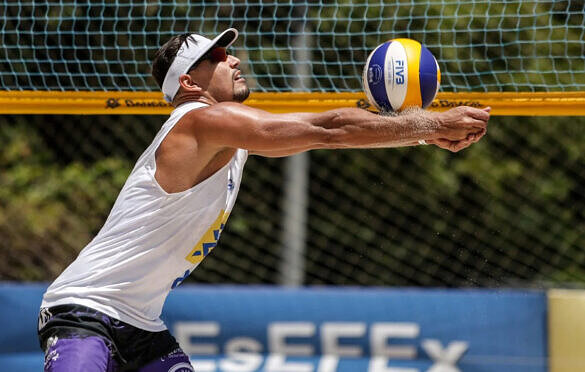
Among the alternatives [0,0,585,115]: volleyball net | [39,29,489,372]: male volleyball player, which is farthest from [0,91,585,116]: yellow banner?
[39,29,489,372]: male volleyball player

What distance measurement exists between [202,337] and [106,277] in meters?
2.36

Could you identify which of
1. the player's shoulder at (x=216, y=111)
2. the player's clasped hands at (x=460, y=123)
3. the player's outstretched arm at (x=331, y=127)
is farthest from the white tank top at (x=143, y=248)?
the player's clasped hands at (x=460, y=123)

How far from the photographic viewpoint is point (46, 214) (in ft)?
27.0

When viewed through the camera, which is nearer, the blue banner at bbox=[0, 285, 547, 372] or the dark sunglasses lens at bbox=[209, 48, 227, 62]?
the dark sunglasses lens at bbox=[209, 48, 227, 62]

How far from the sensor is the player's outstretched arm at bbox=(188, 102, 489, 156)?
10.4 feet

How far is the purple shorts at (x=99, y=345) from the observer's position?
10.0 ft

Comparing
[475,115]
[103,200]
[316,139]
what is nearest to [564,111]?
[475,115]

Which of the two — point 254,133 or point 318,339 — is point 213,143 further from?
point 318,339

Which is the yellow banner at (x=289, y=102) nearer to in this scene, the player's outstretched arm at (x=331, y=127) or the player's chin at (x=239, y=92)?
the player's chin at (x=239, y=92)

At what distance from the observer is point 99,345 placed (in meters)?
3.11

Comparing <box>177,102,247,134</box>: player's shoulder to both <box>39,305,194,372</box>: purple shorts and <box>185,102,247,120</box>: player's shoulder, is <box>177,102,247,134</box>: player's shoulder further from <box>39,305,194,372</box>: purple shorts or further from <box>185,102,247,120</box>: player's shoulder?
<box>39,305,194,372</box>: purple shorts

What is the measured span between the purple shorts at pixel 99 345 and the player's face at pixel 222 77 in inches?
34.7

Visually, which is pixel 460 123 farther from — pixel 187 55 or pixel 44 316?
pixel 44 316

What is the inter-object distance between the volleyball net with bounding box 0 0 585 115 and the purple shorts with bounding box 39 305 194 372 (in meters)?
1.43
